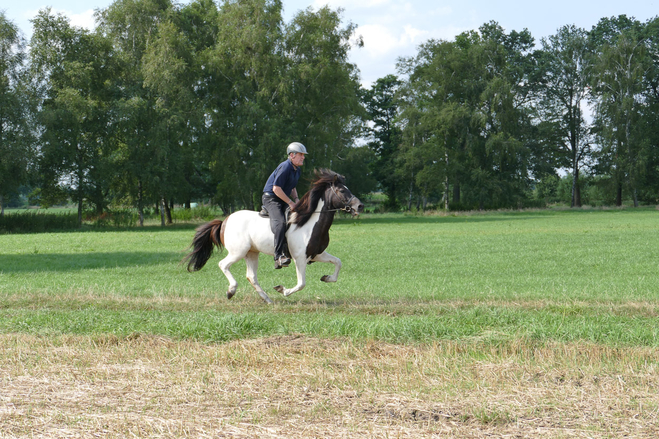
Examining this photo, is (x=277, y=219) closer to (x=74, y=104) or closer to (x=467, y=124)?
(x=74, y=104)

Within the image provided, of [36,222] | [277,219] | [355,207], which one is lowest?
[36,222]

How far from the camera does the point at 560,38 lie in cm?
8369

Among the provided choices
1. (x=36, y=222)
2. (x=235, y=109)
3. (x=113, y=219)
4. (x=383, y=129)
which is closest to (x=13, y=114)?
(x=36, y=222)

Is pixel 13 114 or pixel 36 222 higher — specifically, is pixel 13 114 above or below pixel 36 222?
above

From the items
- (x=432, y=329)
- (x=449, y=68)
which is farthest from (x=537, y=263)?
(x=449, y=68)

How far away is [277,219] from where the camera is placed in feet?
38.2

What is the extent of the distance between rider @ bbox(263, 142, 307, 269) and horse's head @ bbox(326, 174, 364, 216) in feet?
2.32

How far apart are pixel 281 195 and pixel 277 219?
46 cm

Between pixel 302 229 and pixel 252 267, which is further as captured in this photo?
pixel 252 267

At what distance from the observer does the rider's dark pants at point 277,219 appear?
11.6m

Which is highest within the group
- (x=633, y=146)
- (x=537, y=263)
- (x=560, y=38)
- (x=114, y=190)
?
(x=560, y=38)

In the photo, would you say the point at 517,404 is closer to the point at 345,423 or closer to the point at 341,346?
the point at 345,423

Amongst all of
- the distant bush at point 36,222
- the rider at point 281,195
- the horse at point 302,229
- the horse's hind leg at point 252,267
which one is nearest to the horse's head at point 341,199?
the horse at point 302,229

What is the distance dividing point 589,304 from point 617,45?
7307cm
